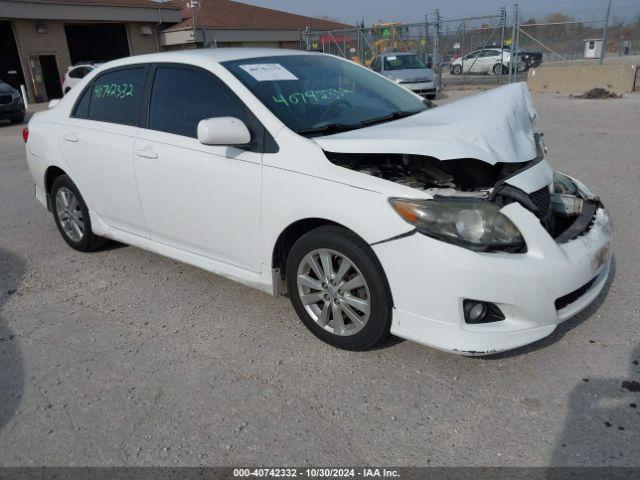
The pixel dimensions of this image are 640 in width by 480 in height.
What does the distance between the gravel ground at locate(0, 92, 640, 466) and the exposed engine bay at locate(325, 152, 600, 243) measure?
0.64 meters

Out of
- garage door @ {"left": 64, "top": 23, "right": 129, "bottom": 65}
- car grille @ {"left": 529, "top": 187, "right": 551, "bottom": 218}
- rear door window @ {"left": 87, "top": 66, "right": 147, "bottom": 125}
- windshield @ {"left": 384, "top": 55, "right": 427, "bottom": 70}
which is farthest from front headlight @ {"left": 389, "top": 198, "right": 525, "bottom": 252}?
garage door @ {"left": 64, "top": 23, "right": 129, "bottom": 65}

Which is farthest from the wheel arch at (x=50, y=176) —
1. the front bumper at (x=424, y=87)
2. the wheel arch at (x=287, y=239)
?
the front bumper at (x=424, y=87)

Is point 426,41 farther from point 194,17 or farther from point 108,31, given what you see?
point 108,31

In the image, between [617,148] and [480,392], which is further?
[617,148]

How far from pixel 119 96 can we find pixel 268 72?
1.35 metres

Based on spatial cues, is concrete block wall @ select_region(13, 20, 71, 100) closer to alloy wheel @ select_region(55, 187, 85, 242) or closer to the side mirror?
alloy wheel @ select_region(55, 187, 85, 242)

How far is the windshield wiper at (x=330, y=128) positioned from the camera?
10.8 ft

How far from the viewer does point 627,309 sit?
3457 millimetres

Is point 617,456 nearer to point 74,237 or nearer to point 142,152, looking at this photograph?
point 142,152

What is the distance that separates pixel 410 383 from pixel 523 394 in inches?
22.1

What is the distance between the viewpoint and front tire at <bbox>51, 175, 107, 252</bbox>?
4.69 metres

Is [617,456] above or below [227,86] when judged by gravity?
below

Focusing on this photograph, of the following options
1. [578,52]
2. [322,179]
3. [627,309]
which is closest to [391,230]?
[322,179]

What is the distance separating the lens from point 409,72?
57.6 ft
